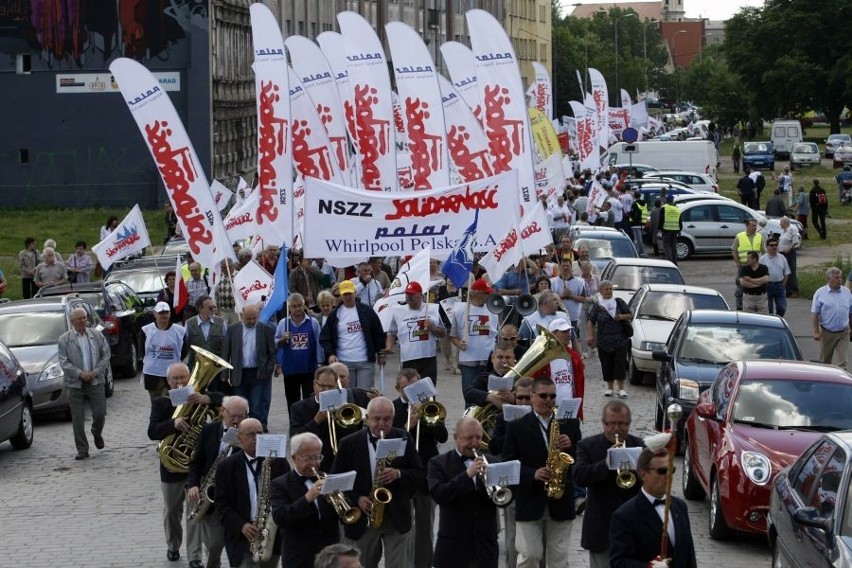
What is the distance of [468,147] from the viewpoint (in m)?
23.7

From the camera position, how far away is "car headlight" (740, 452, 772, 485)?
39.6 feet

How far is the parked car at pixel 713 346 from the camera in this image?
54.5ft

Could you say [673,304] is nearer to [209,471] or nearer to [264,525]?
[209,471]

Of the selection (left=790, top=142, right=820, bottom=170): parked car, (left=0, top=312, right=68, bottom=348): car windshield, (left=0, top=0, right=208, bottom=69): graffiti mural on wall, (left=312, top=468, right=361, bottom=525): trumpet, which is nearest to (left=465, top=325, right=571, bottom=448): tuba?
(left=312, top=468, right=361, bottom=525): trumpet

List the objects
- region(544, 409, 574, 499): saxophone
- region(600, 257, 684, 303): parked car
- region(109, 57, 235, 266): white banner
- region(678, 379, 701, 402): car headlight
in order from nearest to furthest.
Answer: region(544, 409, 574, 499): saxophone → region(678, 379, 701, 402): car headlight → region(109, 57, 235, 266): white banner → region(600, 257, 684, 303): parked car

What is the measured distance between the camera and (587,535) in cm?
966

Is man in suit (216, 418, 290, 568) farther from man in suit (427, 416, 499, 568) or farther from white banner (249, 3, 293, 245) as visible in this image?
white banner (249, 3, 293, 245)

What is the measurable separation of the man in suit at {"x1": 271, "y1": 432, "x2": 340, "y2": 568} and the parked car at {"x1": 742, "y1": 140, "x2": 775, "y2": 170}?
225 ft

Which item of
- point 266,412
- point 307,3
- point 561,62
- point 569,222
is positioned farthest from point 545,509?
point 561,62

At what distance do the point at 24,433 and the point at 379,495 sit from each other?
28.5ft

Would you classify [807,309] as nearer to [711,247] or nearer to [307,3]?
[711,247]

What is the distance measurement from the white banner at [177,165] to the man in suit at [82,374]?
8.02 ft

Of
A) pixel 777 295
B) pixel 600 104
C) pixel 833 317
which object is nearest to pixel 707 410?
pixel 833 317

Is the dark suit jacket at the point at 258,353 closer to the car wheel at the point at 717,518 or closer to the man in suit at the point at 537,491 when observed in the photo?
the car wheel at the point at 717,518
